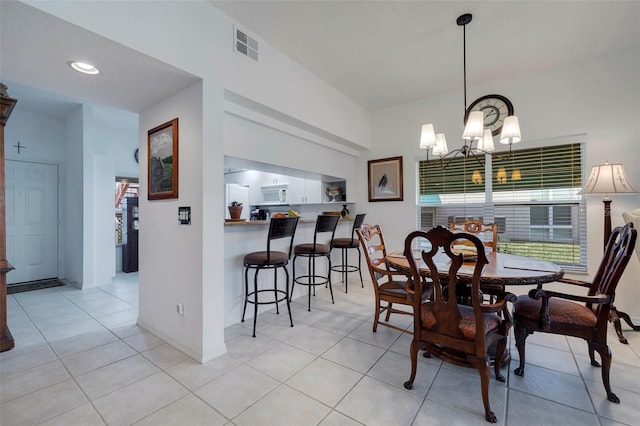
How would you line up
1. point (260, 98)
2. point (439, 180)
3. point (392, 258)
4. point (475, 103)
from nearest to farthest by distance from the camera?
point (392, 258) < point (260, 98) < point (475, 103) < point (439, 180)

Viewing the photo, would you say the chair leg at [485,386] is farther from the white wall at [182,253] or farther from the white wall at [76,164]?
the white wall at [76,164]

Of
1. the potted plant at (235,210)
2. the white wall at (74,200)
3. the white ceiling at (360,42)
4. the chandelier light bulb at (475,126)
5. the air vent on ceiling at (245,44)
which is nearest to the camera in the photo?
the white ceiling at (360,42)

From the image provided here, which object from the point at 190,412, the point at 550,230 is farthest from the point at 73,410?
the point at 550,230

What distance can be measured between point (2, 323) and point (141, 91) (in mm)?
2402

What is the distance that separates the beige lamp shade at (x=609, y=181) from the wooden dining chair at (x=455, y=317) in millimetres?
2002

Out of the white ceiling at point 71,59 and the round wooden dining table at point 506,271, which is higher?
the white ceiling at point 71,59

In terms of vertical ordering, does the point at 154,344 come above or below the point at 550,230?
below

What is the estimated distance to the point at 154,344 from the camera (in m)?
2.57

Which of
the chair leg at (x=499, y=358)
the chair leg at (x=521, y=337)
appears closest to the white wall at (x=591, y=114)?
the chair leg at (x=521, y=337)

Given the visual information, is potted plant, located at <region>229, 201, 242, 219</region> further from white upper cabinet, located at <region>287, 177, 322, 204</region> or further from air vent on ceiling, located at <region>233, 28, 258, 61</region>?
white upper cabinet, located at <region>287, 177, 322, 204</region>

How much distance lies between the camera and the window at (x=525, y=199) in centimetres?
339

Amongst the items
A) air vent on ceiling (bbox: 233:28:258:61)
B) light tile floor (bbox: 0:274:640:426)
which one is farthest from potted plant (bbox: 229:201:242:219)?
air vent on ceiling (bbox: 233:28:258:61)

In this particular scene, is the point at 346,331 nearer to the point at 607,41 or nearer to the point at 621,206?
the point at 621,206

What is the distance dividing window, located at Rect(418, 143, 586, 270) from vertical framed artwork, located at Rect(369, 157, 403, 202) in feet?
1.68
